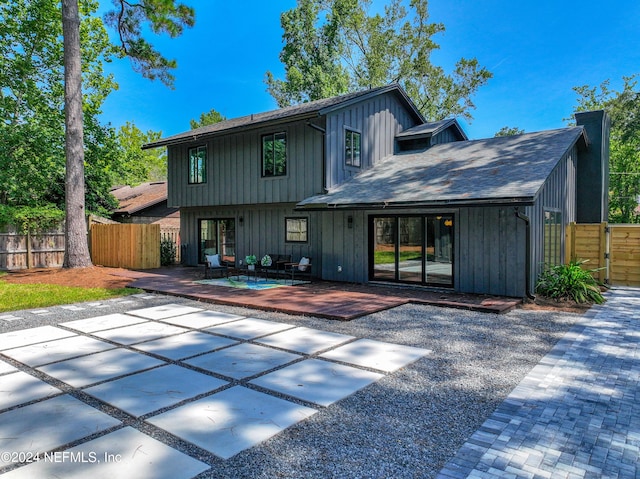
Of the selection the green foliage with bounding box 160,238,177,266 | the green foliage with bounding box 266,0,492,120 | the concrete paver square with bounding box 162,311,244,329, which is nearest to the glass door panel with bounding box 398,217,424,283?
the concrete paver square with bounding box 162,311,244,329

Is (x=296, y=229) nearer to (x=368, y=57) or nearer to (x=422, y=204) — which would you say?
(x=422, y=204)

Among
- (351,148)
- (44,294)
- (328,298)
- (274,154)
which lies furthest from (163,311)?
(351,148)

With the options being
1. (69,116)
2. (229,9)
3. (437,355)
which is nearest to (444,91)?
(229,9)

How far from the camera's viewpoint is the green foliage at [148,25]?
14211 mm

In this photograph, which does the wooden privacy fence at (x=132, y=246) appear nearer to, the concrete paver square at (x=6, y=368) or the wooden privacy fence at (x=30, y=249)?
the wooden privacy fence at (x=30, y=249)

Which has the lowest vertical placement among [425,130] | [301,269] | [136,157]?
[301,269]

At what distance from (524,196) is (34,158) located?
59.0 feet

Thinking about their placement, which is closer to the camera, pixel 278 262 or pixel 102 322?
pixel 102 322

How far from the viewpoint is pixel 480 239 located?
29.4ft

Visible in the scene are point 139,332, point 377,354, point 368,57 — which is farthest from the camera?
point 368,57

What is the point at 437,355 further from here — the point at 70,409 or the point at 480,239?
the point at 480,239

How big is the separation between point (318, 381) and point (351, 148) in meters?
8.99

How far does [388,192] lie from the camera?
32.3 feet

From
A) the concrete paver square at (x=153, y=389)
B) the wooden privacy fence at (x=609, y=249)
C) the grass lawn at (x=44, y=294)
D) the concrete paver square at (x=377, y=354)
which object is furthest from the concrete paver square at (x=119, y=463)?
the wooden privacy fence at (x=609, y=249)
